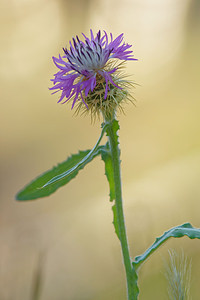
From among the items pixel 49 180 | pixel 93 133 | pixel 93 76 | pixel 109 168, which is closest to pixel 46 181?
pixel 49 180

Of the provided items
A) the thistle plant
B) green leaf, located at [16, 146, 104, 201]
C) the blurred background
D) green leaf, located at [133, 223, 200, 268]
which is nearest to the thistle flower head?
the thistle plant

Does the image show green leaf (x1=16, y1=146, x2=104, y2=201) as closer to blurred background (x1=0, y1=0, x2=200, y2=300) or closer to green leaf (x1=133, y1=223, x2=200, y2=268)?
green leaf (x1=133, y1=223, x2=200, y2=268)

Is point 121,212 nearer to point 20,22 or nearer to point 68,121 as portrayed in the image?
point 68,121

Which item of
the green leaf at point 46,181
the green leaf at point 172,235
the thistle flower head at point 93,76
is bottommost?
the green leaf at point 172,235

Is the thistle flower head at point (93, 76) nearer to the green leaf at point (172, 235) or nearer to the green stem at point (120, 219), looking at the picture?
the green stem at point (120, 219)

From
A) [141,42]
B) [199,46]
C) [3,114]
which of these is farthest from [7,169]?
[199,46]

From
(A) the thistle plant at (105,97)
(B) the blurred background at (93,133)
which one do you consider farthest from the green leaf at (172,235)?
(B) the blurred background at (93,133)

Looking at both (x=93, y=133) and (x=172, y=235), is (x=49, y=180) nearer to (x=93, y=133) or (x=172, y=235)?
(x=172, y=235)
